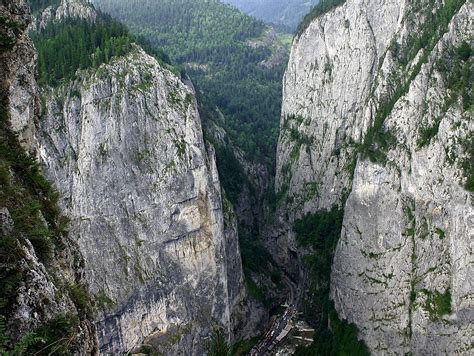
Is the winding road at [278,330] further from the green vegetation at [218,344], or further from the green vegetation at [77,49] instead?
the green vegetation at [77,49]

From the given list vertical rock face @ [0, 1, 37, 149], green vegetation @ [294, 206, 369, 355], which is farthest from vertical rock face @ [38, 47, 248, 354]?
vertical rock face @ [0, 1, 37, 149]

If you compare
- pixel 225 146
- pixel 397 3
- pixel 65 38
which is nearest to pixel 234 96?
pixel 225 146

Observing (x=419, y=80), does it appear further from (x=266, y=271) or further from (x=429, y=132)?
(x=266, y=271)

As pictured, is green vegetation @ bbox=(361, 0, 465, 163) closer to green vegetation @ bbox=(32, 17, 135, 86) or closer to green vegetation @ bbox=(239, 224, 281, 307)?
green vegetation @ bbox=(239, 224, 281, 307)

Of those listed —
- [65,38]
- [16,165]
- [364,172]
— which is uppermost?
[65,38]

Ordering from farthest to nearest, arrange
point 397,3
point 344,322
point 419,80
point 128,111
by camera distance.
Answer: point 397,3 → point 344,322 → point 419,80 → point 128,111

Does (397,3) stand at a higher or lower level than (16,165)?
higher

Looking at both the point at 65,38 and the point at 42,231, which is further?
the point at 65,38
